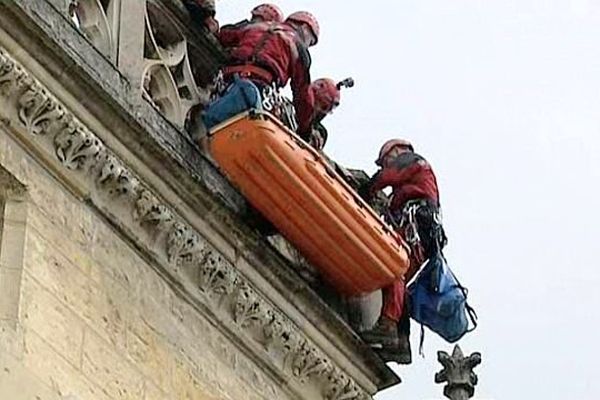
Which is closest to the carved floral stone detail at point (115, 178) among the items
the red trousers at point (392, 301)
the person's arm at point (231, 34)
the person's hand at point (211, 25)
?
the person's arm at point (231, 34)

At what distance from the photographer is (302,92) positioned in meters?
11.5

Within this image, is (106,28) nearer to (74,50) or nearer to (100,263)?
(74,50)

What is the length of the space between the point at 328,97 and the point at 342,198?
1018 millimetres

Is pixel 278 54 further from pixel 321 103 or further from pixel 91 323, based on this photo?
pixel 91 323

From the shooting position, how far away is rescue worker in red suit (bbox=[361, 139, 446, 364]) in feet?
37.1

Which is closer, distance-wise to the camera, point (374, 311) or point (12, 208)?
point (12, 208)

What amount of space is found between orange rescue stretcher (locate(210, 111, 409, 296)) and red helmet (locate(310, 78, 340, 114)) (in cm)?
76

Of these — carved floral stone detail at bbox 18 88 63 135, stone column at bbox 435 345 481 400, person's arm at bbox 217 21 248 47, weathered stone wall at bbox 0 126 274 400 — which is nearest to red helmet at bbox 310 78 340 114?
person's arm at bbox 217 21 248 47

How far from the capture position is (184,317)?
33.2 feet

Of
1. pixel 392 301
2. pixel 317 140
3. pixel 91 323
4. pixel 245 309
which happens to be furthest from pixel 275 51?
pixel 91 323

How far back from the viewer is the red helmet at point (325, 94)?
1163 centimetres

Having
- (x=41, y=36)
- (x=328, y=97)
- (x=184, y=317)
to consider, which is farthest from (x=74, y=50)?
(x=328, y=97)

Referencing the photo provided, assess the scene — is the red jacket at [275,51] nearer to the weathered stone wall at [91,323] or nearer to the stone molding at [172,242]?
the stone molding at [172,242]

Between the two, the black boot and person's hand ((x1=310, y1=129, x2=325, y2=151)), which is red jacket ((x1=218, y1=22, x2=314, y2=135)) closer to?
person's hand ((x1=310, y1=129, x2=325, y2=151))
